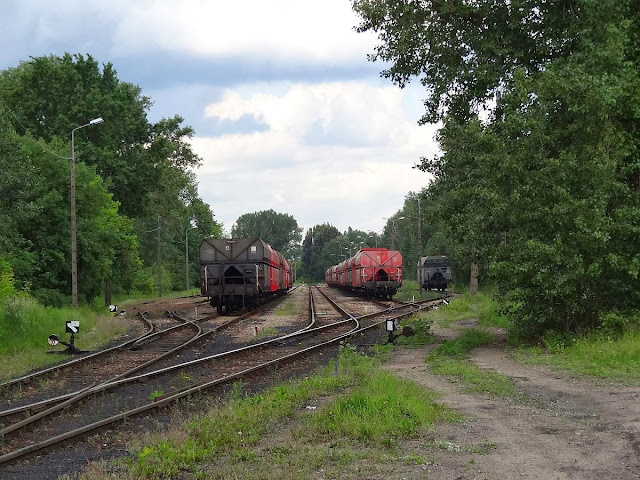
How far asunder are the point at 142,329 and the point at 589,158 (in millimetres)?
16366

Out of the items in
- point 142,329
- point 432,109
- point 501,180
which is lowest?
point 142,329

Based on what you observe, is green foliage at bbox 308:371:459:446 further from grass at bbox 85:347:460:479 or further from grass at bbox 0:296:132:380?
grass at bbox 0:296:132:380

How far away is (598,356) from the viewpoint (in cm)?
1177

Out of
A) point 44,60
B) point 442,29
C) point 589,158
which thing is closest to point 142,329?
point 442,29

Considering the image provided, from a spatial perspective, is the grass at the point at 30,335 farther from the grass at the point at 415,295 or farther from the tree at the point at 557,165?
the grass at the point at 415,295

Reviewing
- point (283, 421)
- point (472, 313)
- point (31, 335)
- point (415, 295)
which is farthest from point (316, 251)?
point (283, 421)

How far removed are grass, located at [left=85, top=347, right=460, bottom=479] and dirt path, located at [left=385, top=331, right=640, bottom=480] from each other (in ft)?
1.40

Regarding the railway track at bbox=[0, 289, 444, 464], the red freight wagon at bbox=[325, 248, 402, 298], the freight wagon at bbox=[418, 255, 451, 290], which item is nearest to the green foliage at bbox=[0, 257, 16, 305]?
the railway track at bbox=[0, 289, 444, 464]

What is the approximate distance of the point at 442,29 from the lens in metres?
17.3

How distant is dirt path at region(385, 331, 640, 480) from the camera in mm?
6035

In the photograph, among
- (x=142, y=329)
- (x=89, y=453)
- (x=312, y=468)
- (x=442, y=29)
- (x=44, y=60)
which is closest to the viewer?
(x=312, y=468)

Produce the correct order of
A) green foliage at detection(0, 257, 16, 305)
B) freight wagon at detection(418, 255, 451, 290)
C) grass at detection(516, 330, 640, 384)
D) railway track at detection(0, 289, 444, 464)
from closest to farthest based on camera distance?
railway track at detection(0, 289, 444, 464) < grass at detection(516, 330, 640, 384) < green foliage at detection(0, 257, 16, 305) < freight wagon at detection(418, 255, 451, 290)

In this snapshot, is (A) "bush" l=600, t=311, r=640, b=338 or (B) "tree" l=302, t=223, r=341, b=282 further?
(B) "tree" l=302, t=223, r=341, b=282

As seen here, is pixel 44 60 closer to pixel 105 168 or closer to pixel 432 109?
pixel 105 168
